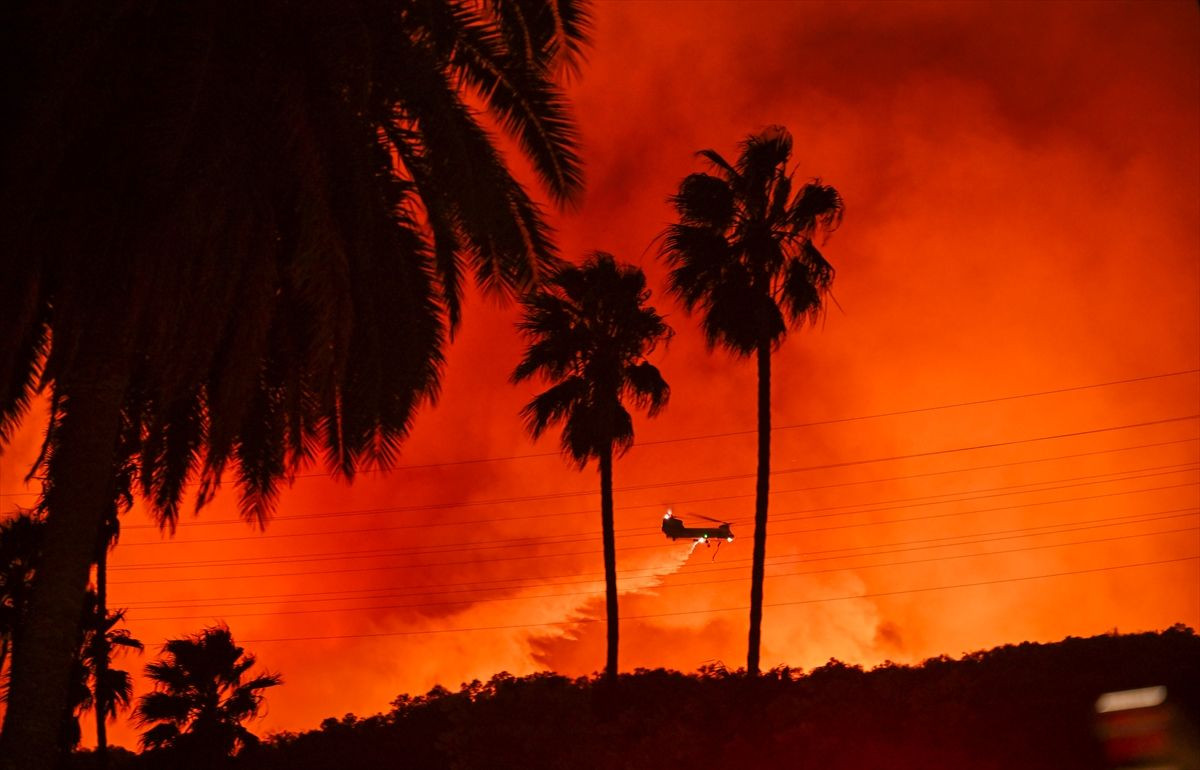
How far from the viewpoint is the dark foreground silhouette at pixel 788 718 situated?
891 inches

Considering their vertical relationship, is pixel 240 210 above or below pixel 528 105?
below

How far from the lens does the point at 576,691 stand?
35.4 m

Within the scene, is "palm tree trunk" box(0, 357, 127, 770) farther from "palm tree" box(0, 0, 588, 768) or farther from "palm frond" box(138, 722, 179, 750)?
"palm frond" box(138, 722, 179, 750)

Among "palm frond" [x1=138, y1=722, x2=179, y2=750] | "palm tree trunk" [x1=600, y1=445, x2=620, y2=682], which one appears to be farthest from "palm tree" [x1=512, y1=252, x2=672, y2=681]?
"palm frond" [x1=138, y1=722, x2=179, y2=750]

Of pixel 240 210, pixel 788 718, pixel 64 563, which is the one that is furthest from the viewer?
pixel 788 718

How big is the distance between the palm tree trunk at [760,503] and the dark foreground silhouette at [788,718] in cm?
129

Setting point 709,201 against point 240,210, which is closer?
point 240,210

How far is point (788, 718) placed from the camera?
26.5 meters

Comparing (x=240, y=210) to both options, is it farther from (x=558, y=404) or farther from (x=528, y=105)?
(x=558, y=404)

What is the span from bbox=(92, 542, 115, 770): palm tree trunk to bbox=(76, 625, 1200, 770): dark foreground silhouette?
3693 millimetres

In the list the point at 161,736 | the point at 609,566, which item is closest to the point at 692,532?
the point at 609,566

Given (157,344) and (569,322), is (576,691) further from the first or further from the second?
(157,344)

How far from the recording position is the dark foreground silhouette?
22.6 metres

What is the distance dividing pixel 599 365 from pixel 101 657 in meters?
18.4
